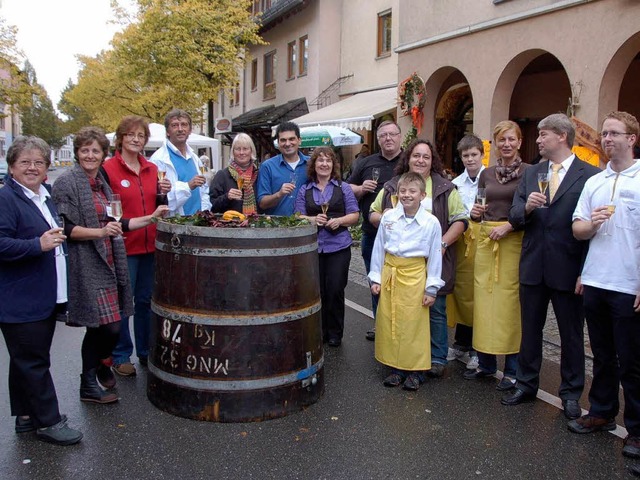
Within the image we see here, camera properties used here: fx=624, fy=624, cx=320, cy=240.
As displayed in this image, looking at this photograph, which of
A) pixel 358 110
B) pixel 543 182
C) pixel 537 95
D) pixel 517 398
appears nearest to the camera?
pixel 543 182

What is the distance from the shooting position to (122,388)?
4.68 m

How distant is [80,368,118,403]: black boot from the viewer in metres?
4.37

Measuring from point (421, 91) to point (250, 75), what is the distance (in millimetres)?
19508

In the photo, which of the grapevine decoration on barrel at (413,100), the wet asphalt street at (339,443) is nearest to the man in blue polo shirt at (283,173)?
the wet asphalt street at (339,443)

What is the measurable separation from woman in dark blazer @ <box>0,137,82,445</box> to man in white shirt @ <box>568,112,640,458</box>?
3.15 m

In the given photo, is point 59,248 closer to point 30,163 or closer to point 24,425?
point 30,163

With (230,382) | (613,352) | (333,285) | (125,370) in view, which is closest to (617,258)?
(613,352)

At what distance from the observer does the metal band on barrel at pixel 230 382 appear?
4004 mm

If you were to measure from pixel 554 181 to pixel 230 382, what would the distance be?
2.56 m

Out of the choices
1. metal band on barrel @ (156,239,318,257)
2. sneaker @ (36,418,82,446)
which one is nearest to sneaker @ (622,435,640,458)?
metal band on barrel @ (156,239,318,257)

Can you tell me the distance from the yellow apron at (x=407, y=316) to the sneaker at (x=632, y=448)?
1.47 m

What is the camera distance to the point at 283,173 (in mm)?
5781

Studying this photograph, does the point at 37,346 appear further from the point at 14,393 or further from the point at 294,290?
the point at 294,290

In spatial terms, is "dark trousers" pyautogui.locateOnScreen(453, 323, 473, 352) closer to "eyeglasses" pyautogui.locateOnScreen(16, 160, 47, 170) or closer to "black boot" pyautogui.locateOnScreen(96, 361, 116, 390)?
"black boot" pyautogui.locateOnScreen(96, 361, 116, 390)
